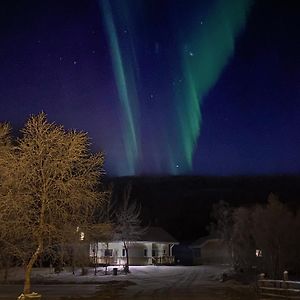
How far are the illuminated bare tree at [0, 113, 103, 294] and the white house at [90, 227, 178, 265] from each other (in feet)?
177

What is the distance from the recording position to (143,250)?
290 ft

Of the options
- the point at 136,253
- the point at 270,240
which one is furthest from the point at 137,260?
the point at 270,240

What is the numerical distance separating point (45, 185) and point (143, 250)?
65397mm

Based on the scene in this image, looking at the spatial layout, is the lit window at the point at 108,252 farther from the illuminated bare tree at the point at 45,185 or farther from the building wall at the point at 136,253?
the illuminated bare tree at the point at 45,185

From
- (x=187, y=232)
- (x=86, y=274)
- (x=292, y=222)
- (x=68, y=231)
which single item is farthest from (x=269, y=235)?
(x=187, y=232)

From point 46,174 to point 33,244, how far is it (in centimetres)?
307

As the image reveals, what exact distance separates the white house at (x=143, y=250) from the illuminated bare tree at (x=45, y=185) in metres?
53.9

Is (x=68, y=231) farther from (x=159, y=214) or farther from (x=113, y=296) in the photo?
(x=159, y=214)

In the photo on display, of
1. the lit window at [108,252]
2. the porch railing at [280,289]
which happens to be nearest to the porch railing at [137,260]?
the lit window at [108,252]

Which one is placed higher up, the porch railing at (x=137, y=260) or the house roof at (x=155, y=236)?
Result: the house roof at (x=155, y=236)

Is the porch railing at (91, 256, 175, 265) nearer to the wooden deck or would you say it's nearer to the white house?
the white house

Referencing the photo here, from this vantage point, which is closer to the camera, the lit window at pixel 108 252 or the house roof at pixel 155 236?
the lit window at pixel 108 252

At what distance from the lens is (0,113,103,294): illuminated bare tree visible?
24.1 metres

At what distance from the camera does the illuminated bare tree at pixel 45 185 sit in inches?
949
